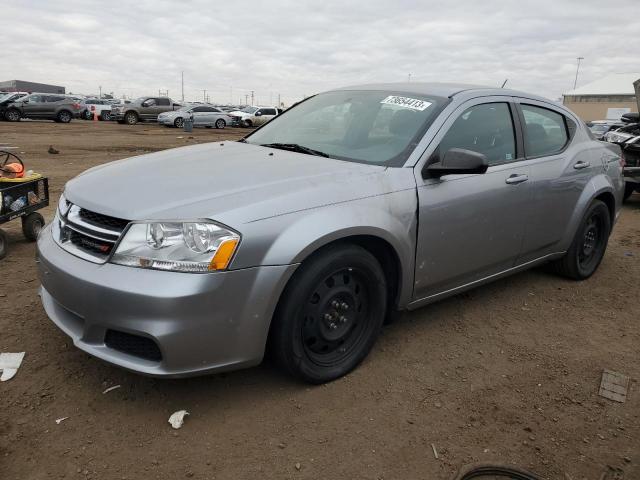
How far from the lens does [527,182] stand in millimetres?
3785

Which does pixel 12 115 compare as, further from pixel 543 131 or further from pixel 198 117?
pixel 543 131

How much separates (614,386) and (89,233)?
3.00 m

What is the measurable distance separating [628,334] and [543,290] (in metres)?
0.84

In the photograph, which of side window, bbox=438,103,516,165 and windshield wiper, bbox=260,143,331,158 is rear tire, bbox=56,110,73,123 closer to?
windshield wiper, bbox=260,143,331,158

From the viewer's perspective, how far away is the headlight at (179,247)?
2348 mm

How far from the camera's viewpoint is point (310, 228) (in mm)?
2568

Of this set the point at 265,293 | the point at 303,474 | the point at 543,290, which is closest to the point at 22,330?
the point at 265,293

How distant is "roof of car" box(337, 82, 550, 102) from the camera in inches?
141

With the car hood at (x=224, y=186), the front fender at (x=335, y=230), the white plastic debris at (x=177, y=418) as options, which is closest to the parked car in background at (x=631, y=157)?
the front fender at (x=335, y=230)

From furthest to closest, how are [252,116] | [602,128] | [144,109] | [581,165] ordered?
[252,116], [144,109], [602,128], [581,165]

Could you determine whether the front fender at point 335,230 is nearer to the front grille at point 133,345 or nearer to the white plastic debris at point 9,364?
the front grille at point 133,345

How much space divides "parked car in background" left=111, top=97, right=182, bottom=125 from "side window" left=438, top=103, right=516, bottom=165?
98.1ft

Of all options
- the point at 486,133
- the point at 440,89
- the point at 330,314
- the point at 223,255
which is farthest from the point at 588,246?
the point at 223,255

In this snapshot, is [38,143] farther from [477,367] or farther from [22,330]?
[477,367]
